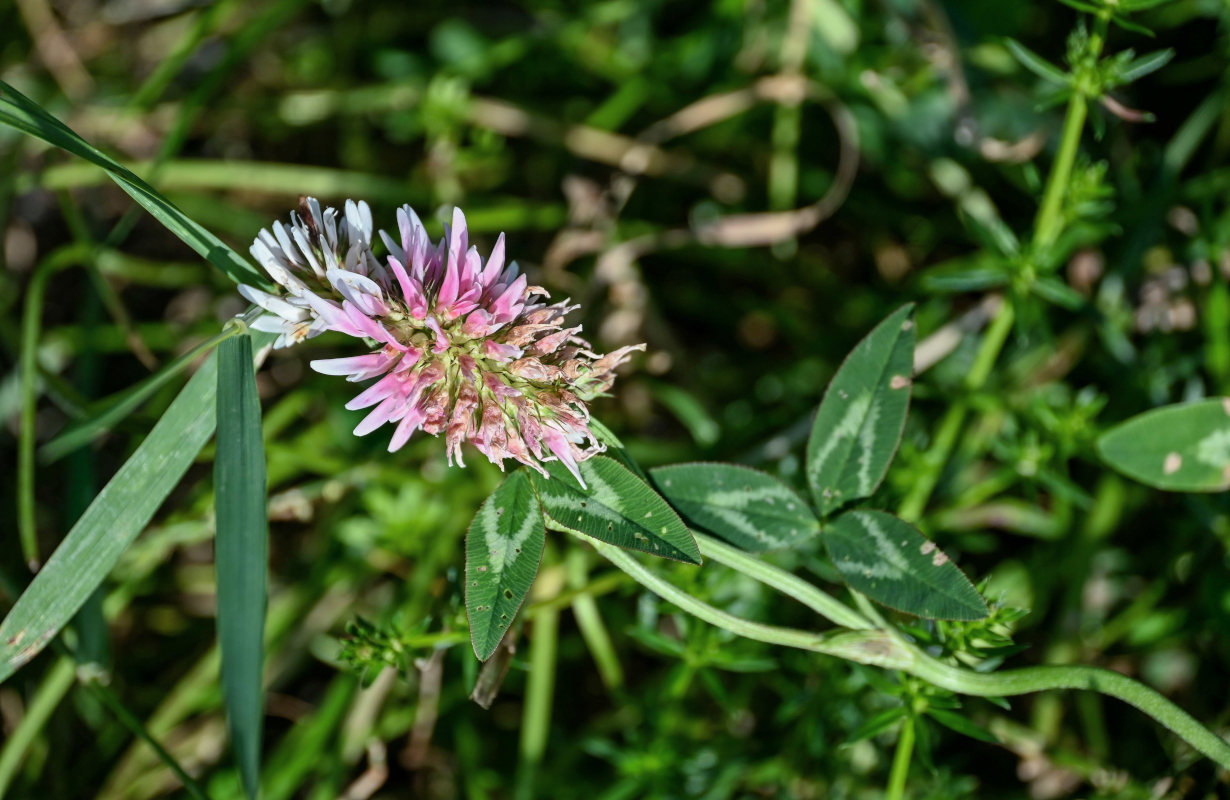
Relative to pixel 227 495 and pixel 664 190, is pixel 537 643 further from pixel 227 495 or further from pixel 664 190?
pixel 664 190

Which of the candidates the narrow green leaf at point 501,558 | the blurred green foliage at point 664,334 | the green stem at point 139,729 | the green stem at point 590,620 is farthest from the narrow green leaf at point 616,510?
the green stem at point 139,729

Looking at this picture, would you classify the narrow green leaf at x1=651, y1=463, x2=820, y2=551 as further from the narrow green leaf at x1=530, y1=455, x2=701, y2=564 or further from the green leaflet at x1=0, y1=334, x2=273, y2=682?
the green leaflet at x1=0, y1=334, x2=273, y2=682

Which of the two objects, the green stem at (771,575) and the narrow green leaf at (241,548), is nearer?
the narrow green leaf at (241,548)

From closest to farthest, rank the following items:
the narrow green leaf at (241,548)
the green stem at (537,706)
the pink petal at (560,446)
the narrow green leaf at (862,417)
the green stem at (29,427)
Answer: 1. the narrow green leaf at (241,548)
2. the pink petal at (560,446)
3. the narrow green leaf at (862,417)
4. the green stem at (29,427)
5. the green stem at (537,706)

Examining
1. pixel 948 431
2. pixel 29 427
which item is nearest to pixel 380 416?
pixel 29 427

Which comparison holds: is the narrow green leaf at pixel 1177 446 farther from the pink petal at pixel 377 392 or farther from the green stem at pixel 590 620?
the pink petal at pixel 377 392

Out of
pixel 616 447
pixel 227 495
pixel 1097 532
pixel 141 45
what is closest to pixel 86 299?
pixel 141 45
